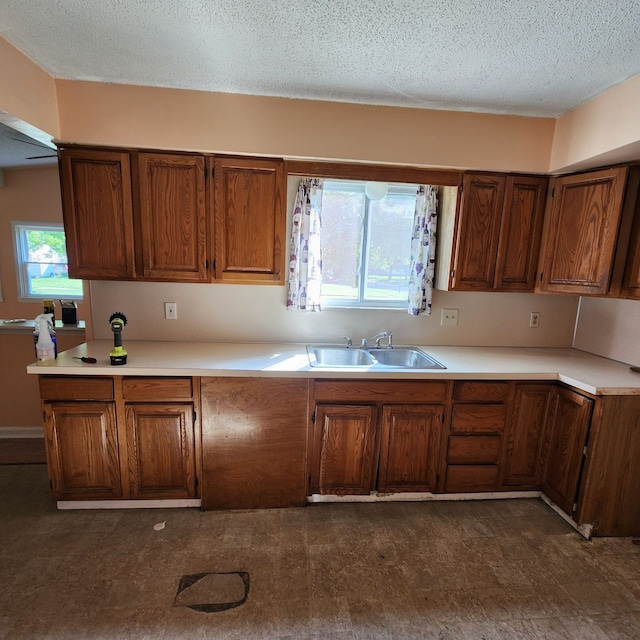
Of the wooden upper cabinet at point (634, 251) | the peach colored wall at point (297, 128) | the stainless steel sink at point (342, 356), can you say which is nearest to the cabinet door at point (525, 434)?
the wooden upper cabinet at point (634, 251)

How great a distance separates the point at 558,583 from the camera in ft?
5.75

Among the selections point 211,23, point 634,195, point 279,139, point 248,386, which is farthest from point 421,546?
point 211,23

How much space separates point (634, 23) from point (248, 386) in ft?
7.58

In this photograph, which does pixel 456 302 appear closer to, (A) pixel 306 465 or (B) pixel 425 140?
(B) pixel 425 140

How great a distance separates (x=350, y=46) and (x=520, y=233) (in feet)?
5.08

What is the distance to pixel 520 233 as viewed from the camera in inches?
93.6

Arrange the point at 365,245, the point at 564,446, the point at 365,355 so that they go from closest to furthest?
the point at 564,446, the point at 365,355, the point at 365,245

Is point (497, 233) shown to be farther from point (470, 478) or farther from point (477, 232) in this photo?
point (470, 478)

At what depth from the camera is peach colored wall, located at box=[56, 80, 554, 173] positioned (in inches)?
79.8

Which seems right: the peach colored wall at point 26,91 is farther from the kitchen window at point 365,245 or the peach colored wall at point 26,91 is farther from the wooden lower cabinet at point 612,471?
the wooden lower cabinet at point 612,471

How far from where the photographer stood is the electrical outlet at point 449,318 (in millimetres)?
2717

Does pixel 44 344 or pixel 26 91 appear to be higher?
pixel 26 91

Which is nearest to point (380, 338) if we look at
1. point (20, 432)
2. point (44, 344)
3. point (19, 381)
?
point (44, 344)

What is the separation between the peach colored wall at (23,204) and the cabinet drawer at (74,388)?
2.94m
